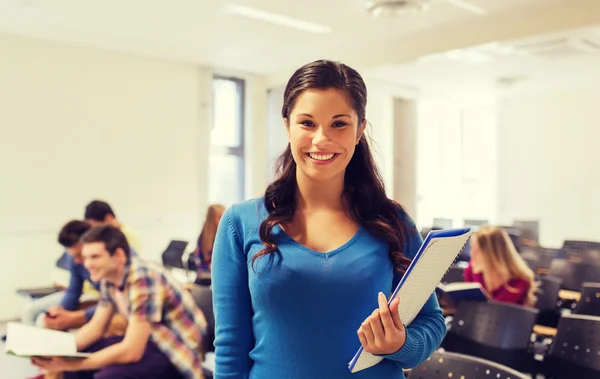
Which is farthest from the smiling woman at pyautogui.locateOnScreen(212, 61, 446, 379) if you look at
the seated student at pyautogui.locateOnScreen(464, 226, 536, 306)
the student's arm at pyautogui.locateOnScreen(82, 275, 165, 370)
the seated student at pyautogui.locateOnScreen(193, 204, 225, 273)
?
the seated student at pyautogui.locateOnScreen(193, 204, 225, 273)

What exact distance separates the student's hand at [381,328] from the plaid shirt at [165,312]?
164cm

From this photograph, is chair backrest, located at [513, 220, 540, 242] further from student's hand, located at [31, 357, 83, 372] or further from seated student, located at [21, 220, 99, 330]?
student's hand, located at [31, 357, 83, 372]

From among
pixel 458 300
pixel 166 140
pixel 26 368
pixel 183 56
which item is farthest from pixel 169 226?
pixel 458 300

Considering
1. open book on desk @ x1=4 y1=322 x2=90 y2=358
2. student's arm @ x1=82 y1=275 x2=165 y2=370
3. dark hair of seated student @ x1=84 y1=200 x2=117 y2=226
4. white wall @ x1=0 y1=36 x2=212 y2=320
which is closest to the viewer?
open book on desk @ x1=4 y1=322 x2=90 y2=358

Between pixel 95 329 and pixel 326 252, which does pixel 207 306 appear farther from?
pixel 326 252

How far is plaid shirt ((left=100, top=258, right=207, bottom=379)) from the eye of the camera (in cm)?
234

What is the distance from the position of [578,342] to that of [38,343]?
2336 mm

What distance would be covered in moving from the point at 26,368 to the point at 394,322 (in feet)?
13.2

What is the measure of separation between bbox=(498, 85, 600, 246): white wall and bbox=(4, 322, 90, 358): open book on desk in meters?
8.96

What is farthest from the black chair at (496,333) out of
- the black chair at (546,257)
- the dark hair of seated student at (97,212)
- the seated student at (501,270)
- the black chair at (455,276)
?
the dark hair of seated student at (97,212)

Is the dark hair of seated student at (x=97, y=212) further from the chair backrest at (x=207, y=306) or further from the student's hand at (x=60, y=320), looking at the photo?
the chair backrest at (x=207, y=306)

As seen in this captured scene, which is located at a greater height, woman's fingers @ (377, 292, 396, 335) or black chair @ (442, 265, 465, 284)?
woman's fingers @ (377, 292, 396, 335)

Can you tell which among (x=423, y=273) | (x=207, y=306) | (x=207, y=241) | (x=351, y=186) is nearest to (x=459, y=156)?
(x=207, y=241)

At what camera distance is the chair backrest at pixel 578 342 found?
227 centimetres
